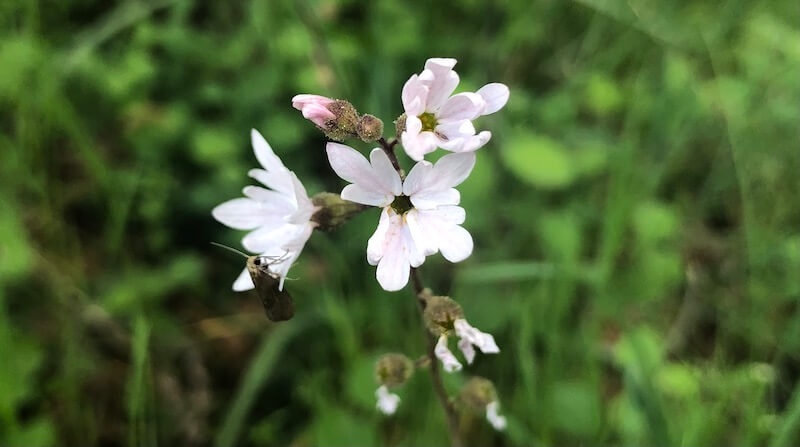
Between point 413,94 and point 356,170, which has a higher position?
point 413,94

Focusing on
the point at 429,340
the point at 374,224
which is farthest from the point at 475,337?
the point at 374,224

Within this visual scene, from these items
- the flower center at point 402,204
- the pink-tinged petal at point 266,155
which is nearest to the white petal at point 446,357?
the flower center at point 402,204

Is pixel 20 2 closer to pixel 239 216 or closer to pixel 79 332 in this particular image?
pixel 79 332

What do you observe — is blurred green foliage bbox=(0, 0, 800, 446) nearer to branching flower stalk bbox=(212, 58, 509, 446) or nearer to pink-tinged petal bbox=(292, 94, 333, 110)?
branching flower stalk bbox=(212, 58, 509, 446)

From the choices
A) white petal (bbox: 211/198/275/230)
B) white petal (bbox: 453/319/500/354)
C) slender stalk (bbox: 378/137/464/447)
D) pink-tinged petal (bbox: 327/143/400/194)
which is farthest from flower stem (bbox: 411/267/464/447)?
white petal (bbox: 211/198/275/230)

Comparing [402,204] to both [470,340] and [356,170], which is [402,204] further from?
[470,340]

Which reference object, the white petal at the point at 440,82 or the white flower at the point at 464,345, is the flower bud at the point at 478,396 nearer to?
the white flower at the point at 464,345
